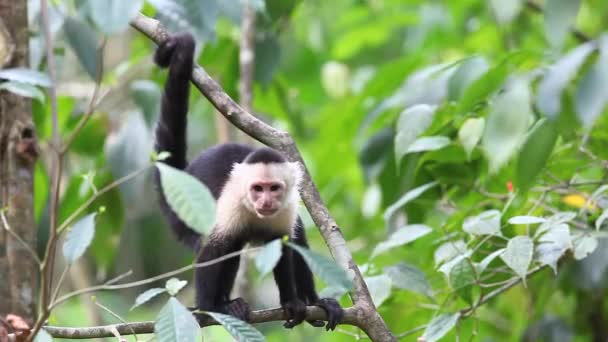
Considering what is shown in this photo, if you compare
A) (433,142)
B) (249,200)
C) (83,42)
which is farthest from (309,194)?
(83,42)

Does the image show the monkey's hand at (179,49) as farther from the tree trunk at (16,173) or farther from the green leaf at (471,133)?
the green leaf at (471,133)

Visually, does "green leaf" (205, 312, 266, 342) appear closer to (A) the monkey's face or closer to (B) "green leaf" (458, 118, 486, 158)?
(A) the monkey's face

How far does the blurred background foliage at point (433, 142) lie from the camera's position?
214 centimetres

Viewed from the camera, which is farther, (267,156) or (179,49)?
(267,156)

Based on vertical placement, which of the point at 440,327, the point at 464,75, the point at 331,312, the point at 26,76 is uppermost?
the point at 26,76

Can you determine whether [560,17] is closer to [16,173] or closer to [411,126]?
[411,126]

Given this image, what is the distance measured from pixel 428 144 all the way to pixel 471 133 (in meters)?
0.15

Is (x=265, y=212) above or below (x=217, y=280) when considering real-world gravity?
above

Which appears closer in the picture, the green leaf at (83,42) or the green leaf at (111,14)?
the green leaf at (111,14)

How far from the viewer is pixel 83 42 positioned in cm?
292

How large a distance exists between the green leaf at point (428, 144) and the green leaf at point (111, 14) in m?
1.38

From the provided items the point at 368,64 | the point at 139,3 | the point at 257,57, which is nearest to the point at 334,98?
the point at 257,57

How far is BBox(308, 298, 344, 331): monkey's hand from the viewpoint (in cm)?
250

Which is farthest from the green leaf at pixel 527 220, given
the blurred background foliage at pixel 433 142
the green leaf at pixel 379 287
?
the green leaf at pixel 379 287
